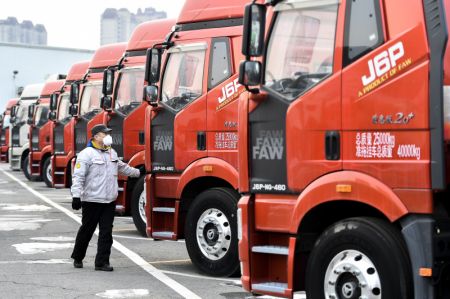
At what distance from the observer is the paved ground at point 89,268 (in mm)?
8945

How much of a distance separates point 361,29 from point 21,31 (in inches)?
4813

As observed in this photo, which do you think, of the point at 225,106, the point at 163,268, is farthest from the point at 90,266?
the point at 225,106

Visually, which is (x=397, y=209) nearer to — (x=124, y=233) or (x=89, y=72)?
(x=124, y=233)

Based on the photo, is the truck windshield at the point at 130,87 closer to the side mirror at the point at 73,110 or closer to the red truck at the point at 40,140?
the side mirror at the point at 73,110

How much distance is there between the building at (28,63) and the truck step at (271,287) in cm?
4958

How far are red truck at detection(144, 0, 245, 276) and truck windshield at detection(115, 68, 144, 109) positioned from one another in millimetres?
3723

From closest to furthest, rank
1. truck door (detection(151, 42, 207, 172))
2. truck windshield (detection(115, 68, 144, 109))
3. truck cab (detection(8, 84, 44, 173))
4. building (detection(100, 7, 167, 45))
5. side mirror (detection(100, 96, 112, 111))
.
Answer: truck door (detection(151, 42, 207, 172)) < truck windshield (detection(115, 68, 144, 109)) < side mirror (detection(100, 96, 112, 111)) < truck cab (detection(8, 84, 44, 173)) < building (detection(100, 7, 167, 45))

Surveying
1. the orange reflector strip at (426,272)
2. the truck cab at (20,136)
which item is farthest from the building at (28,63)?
the orange reflector strip at (426,272)

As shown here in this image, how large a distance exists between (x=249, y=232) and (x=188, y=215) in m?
2.91

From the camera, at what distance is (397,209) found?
6.12 metres

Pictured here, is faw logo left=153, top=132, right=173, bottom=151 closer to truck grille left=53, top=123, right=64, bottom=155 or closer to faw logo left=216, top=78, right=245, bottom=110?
faw logo left=216, top=78, right=245, bottom=110

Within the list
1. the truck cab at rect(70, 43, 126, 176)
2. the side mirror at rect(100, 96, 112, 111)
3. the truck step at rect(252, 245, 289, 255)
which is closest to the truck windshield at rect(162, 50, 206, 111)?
the truck step at rect(252, 245, 289, 255)

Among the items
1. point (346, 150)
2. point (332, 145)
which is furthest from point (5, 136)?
point (346, 150)

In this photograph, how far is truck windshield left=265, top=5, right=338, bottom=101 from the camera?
6.79 meters
